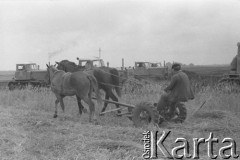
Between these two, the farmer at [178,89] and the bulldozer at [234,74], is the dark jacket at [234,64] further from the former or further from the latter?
the farmer at [178,89]

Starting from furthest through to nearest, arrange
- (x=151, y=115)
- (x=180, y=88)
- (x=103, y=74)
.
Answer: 1. (x=103, y=74)
2. (x=180, y=88)
3. (x=151, y=115)

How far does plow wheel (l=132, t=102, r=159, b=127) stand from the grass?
0.23 metres

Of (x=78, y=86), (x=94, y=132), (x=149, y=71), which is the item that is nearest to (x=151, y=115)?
(x=94, y=132)

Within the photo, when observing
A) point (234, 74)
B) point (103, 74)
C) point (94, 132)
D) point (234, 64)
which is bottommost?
point (94, 132)

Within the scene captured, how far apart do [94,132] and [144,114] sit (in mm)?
1457

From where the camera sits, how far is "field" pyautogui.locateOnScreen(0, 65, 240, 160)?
624cm

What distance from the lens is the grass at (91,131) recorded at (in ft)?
20.5

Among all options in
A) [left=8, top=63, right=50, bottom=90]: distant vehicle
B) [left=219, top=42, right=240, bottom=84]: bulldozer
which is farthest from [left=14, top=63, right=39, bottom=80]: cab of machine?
[left=219, top=42, right=240, bottom=84]: bulldozer

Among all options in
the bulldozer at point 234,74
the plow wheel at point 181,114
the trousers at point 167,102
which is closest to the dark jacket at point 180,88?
the trousers at point 167,102

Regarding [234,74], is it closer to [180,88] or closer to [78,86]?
[180,88]

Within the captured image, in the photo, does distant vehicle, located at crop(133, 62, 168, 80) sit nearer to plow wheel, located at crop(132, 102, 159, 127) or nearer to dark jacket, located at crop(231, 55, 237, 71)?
dark jacket, located at crop(231, 55, 237, 71)

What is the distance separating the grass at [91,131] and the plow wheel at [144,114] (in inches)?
9.0

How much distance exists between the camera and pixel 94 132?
834 centimetres

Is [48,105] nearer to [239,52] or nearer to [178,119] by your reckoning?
[178,119]
